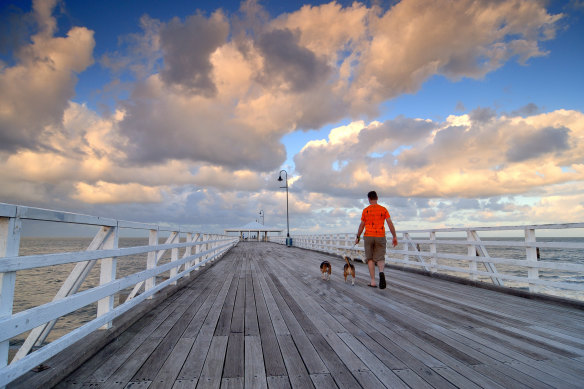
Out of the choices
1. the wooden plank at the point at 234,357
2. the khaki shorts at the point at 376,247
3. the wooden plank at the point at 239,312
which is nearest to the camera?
the wooden plank at the point at 234,357

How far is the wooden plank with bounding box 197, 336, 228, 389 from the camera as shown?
2.20m

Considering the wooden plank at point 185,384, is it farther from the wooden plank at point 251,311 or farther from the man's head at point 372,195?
the man's head at point 372,195

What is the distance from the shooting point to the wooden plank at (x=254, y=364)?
2211 mm

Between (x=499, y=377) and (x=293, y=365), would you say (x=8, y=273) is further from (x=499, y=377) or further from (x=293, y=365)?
(x=499, y=377)

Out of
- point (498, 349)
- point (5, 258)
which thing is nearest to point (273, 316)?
point (498, 349)

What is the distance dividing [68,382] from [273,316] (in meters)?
2.30

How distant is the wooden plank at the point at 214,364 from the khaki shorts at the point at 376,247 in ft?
12.9

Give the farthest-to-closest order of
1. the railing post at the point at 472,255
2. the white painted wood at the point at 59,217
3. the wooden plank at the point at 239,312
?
the railing post at the point at 472,255, the wooden plank at the point at 239,312, the white painted wood at the point at 59,217

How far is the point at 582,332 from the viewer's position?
3463 millimetres

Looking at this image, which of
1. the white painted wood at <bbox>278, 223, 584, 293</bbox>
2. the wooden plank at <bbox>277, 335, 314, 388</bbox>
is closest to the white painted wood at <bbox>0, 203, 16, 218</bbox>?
the wooden plank at <bbox>277, 335, 314, 388</bbox>

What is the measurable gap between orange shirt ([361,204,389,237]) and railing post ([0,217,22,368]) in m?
5.58

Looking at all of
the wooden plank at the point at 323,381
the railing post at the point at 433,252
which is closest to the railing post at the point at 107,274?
the wooden plank at the point at 323,381

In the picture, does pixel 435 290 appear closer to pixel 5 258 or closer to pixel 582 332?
pixel 582 332

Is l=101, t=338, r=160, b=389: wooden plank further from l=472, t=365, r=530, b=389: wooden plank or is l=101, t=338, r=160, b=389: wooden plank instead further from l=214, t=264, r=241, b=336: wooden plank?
l=472, t=365, r=530, b=389: wooden plank
